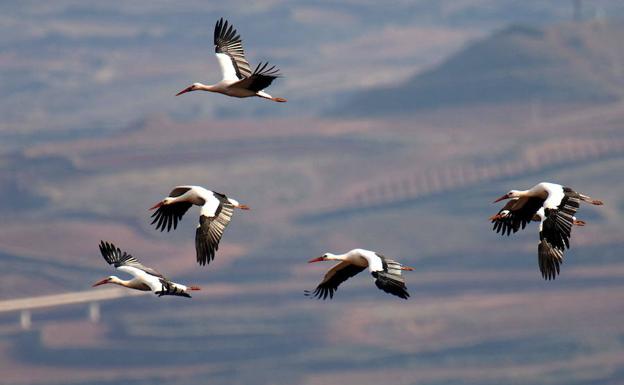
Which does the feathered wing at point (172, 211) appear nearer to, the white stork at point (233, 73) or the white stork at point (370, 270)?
the white stork at point (233, 73)

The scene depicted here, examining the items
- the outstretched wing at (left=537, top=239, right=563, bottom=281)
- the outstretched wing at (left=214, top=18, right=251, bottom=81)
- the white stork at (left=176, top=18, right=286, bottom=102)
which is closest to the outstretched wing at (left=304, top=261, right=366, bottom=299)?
the white stork at (left=176, top=18, right=286, bottom=102)

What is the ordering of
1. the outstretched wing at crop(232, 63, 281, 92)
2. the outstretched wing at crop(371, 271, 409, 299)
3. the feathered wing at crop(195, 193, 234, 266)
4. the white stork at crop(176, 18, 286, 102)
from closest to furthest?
the outstretched wing at crop(371, 271, 409, 299) < the feathered wing at crop(195, 193, 234, 266) < the outstretched wing at crop(232, 63, 281, 92) < the white stork at crop(176, 18, 286, 102)

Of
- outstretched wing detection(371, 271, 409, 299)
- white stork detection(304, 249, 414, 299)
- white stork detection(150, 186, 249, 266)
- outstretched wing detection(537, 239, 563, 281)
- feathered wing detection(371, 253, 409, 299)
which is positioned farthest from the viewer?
white stork detection(150, 186, 249, 266)

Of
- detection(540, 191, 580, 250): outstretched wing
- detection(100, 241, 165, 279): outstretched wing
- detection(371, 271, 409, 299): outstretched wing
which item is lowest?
detection(371, 271, 409, 299): outstretched wing

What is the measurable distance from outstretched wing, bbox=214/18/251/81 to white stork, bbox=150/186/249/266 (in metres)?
4.09

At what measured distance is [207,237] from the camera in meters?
46.6

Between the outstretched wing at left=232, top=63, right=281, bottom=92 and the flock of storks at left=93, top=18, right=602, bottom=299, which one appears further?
the outstretched wing at left=232, top=63, right=281, bottom=92

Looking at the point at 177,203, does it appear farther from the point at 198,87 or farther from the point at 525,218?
the point at 525,218

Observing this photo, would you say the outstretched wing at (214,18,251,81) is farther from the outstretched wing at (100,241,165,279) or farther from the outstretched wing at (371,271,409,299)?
the outstretched wing at (371,271,409,299)

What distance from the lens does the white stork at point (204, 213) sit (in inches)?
1821

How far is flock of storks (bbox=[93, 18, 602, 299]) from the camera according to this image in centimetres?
4556

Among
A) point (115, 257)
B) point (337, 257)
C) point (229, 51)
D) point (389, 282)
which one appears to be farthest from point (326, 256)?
point (229, 51)

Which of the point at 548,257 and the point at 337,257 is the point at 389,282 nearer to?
the point at 548,257

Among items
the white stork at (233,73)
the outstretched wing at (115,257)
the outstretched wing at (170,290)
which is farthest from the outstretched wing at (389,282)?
the outstretched wing at (115,257)
